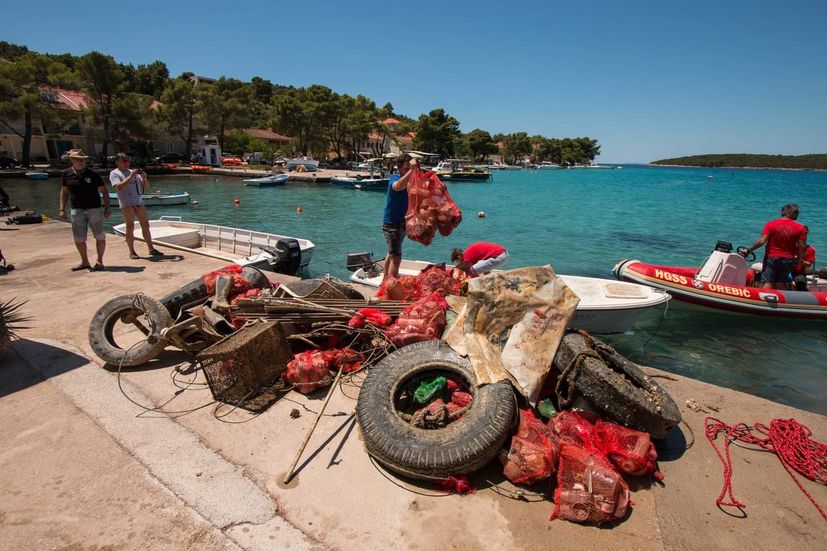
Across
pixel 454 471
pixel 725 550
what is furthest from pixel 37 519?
pixel 725 550

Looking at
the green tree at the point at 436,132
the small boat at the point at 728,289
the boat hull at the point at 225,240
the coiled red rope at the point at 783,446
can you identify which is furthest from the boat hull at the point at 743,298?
the green tree at the point at 436,132

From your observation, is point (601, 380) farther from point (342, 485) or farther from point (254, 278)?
point (254, 278)

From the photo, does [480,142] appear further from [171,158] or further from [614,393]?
[614,393]

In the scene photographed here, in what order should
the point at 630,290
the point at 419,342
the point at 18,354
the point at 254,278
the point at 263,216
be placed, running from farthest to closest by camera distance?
the point at 263,216
the point at 630,290
the point at 254,278
the point at 18,354
the point at 419,342

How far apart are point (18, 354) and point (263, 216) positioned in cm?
2512

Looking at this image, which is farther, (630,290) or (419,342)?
(630,290)

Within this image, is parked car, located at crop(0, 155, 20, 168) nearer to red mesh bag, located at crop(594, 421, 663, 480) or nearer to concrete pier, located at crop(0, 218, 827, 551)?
concrete pier, located at crop(0, 218, 827, 551)

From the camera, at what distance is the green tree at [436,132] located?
Result: 3573 inches

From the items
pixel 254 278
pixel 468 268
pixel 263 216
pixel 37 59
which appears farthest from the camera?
pixel 37 59

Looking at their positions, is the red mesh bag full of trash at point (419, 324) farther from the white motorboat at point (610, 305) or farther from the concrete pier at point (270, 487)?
the white motorboat at point (610, 305)

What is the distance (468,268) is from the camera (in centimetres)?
657

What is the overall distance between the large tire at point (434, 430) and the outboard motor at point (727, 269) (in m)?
8.57

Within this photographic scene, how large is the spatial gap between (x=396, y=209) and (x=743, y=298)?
26.7 feet

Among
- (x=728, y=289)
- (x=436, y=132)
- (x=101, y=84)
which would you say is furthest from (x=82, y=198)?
(x=436, y=132)
